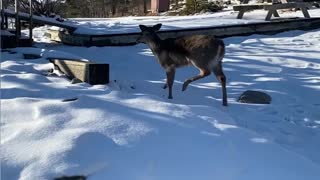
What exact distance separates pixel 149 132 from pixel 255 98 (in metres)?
3.37

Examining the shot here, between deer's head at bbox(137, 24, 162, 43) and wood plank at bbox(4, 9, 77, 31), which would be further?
wood plank at bbox(4, 9, 77, 31)

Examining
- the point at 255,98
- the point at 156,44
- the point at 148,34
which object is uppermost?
the point at 148,34

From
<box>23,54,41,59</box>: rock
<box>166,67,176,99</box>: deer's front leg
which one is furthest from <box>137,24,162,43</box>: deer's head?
<box>23,54,41,59</box>: rock

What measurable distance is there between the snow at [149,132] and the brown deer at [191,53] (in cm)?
40

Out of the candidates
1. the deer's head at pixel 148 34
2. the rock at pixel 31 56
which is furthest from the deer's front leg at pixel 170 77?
the rock at pixel 31 56

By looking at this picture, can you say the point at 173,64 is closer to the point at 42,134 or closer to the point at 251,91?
the point at 251,91


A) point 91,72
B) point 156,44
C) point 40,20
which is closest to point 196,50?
point 156,44

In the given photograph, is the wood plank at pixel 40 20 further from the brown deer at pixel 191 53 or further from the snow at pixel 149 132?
the brown deer at pixel 191 53

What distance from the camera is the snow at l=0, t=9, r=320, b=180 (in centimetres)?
454

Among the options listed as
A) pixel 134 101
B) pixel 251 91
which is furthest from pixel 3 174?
pixel 251 91

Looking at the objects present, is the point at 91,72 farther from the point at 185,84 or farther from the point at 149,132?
the point at 149,132

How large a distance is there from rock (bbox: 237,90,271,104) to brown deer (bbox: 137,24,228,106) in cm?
43

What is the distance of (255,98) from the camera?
8.06 metres

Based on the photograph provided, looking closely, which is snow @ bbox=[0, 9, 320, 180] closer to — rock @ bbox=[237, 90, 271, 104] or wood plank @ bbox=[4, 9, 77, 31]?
rock @ bbox=[237, 90, 271, 104]
